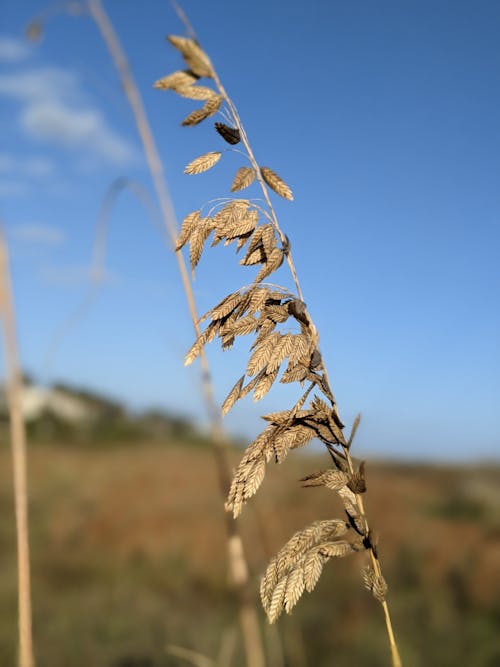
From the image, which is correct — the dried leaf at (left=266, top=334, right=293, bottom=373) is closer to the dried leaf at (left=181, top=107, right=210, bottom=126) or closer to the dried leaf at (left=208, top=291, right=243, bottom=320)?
the dried leaf at (left=208, top=291, right=243, bottom=320)

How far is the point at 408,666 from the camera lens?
12.1 ft

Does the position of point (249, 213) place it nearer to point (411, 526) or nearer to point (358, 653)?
point (358, 653)

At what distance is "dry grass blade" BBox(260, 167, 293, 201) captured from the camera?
712 millimetres

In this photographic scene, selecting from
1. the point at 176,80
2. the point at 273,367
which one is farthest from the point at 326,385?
the point at 176,80

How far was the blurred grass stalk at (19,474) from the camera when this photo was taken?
1183 millimetres

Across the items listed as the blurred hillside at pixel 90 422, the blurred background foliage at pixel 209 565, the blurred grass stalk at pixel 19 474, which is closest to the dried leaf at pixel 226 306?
the blurred grass stalk at pixel 19 474

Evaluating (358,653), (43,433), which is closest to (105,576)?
(358,653)

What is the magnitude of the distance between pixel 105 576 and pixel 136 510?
5.09 ft

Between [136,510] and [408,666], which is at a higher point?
[136,510]

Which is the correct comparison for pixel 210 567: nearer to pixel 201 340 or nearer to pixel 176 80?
pixel 201 340

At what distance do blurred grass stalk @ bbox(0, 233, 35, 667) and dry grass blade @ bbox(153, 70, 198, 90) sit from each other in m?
0.72

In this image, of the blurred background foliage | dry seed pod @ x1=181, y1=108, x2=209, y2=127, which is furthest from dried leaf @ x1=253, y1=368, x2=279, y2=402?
the blurred background foliage

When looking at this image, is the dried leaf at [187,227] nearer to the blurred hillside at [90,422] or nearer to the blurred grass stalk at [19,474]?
the blurred grass stalk at [19,474]

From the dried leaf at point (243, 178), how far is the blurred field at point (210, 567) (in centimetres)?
101
